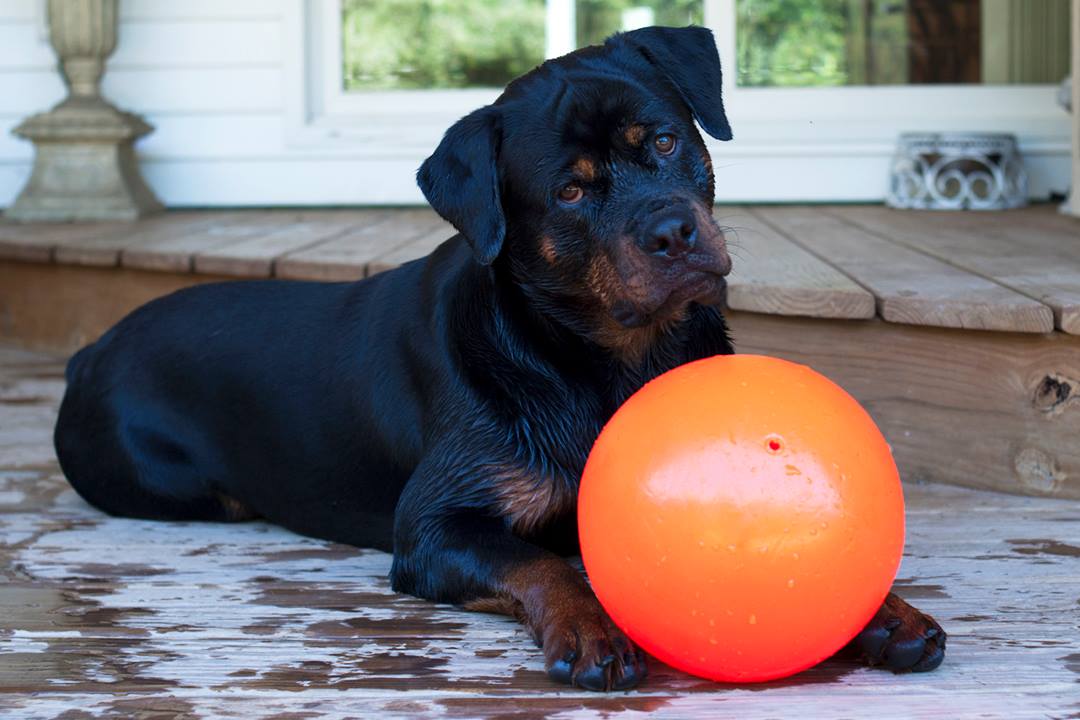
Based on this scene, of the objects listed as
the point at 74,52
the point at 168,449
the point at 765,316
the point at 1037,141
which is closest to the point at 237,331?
the point at 168,449

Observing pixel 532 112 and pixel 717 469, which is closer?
pixel 717 469

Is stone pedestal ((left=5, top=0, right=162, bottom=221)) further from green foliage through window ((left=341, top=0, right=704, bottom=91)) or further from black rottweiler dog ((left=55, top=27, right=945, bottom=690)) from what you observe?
black rottweiler dog ((left=55, top=27, right=945, bottom=690))

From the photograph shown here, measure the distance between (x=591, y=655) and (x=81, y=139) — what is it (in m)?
4.57

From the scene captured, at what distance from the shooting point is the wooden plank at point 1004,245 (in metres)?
3.56

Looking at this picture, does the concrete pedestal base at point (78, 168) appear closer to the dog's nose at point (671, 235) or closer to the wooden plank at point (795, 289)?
the wooden plank at point (795, 289)

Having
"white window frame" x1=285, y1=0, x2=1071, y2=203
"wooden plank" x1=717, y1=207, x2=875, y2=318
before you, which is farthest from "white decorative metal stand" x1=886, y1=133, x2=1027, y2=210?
"wooden plank" x1=717, y1=207, x2=875, y2=318

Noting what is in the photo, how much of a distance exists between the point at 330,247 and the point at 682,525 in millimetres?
2954

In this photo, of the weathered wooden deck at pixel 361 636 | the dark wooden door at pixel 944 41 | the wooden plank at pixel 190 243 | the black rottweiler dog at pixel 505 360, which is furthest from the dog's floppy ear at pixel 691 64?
the dark wooden door at pixel 944 41

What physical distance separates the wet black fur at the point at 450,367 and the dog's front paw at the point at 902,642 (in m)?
0.61

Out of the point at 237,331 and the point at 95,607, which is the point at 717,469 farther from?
the point at 237,331

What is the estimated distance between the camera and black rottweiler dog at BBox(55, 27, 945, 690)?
8.37 feet

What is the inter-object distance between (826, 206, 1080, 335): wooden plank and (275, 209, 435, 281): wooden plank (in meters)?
1.66

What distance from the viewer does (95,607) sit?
2.79 m

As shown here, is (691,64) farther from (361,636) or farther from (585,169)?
(361,636)
